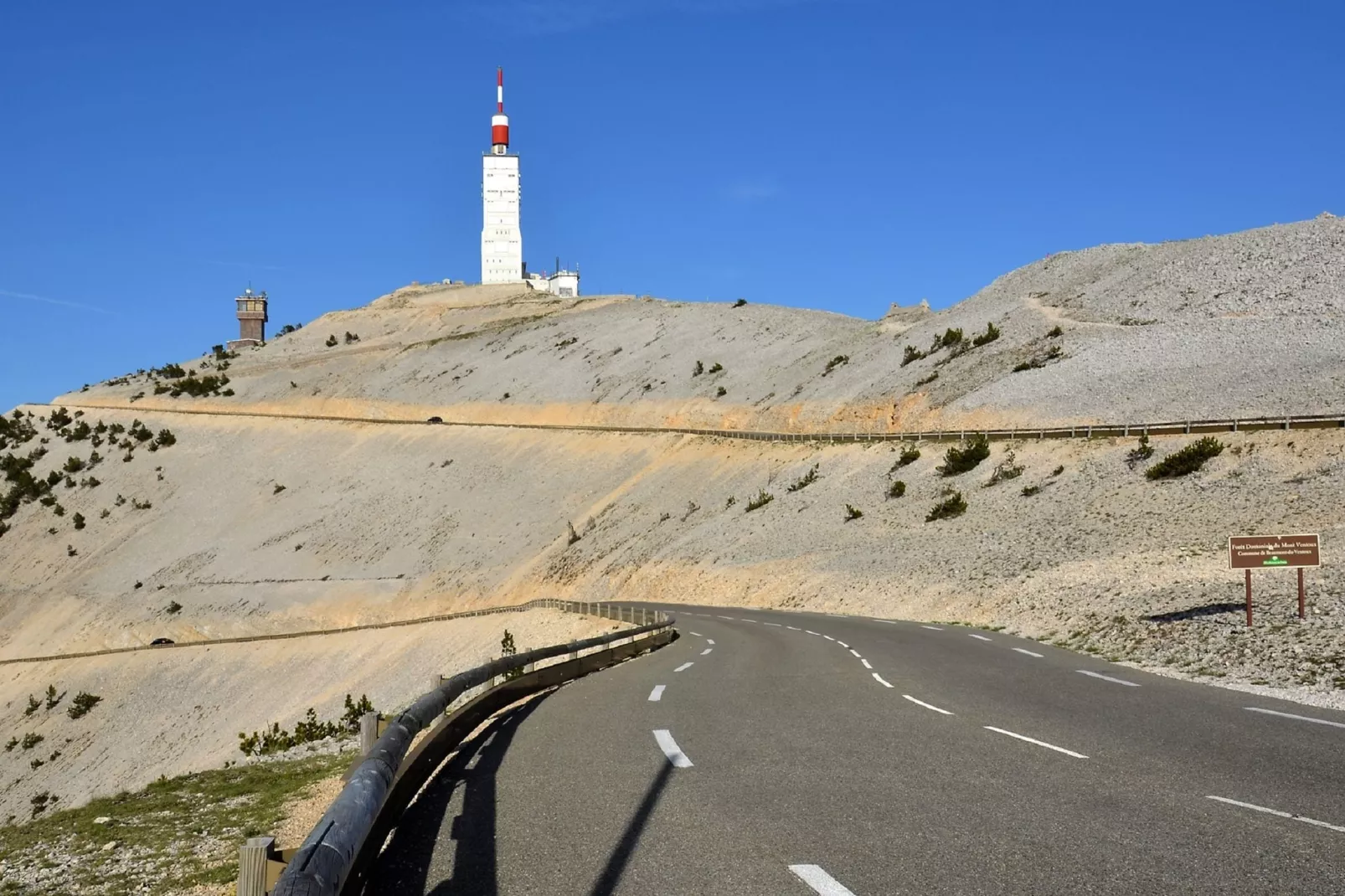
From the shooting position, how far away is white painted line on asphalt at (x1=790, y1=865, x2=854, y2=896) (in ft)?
20.4

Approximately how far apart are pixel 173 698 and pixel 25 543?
1991 inches

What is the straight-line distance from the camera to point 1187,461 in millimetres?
43781

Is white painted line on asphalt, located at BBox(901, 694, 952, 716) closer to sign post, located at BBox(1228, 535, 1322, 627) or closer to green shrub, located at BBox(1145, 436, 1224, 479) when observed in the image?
sign post, located at BBox(1228, 535, 1322, 627)

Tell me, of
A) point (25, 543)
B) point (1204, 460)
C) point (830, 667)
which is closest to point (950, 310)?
point (1204, 460)

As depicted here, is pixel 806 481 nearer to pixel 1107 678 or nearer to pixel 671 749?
pixel 1107 678

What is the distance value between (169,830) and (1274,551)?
1926cm

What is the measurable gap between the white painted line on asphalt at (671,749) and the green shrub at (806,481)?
51.5 metres

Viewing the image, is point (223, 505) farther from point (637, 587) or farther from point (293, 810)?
point (293, 810)

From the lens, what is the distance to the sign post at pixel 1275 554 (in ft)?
69.4

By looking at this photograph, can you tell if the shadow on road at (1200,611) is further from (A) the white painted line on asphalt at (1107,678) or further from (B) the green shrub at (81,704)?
(B) the green shrub at (81,704)

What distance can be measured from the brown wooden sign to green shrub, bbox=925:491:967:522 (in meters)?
28.2

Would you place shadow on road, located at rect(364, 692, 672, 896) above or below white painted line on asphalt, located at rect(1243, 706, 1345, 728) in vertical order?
above

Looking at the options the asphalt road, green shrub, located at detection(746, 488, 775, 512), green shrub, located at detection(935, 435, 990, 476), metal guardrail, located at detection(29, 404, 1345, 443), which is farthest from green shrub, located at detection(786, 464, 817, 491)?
the asphalt road

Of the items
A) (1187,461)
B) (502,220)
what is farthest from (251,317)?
(1187,461)
